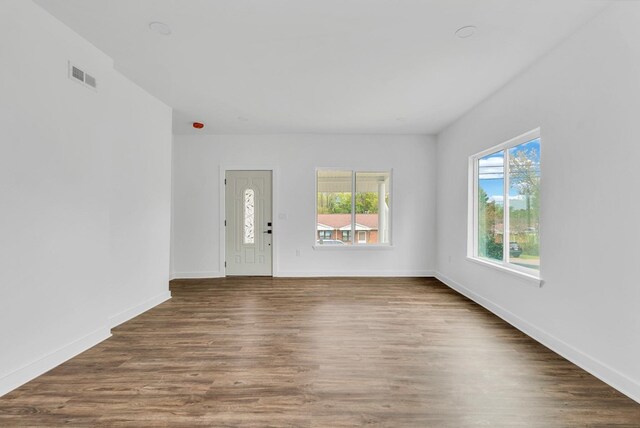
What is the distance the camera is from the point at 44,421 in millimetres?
1852

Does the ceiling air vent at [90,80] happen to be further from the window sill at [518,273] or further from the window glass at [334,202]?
the window sill at [518,273]

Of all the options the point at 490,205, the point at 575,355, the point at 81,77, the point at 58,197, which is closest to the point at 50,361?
the point at 58,197

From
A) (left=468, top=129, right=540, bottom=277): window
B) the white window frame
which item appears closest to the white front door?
the white window frame

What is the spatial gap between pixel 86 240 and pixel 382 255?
15.3ft

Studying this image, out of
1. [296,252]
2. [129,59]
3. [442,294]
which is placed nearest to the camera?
[129,59]

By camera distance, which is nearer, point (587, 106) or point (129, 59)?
point (587, 106)

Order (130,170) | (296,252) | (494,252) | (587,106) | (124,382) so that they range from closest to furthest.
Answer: (124,382) → (587,106) → (130,170) → (494,252) → (296,252)

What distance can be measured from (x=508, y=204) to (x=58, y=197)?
15.1 ft

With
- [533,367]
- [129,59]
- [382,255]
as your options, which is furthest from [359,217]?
[129,59]

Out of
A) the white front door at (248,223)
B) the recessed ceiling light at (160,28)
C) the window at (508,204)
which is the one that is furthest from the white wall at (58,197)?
the window at (508,204)

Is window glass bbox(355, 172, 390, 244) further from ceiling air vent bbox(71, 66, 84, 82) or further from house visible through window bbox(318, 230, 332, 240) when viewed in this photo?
ceiling air vent bbox(71, 66, 84, 82)

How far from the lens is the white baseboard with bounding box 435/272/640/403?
6.93ft

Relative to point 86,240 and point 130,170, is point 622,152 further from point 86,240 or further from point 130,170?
point 130,170

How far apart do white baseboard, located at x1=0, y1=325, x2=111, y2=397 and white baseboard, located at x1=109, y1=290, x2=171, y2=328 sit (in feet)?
1.12
